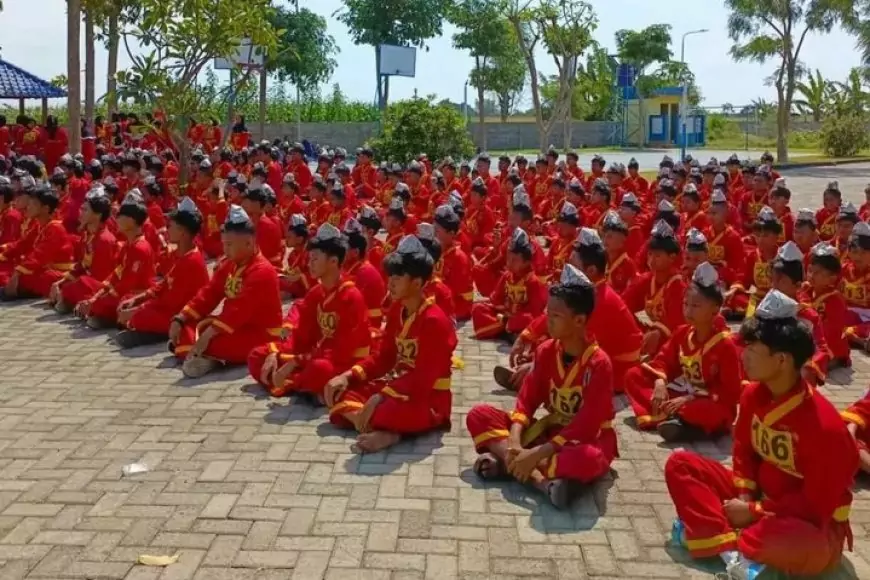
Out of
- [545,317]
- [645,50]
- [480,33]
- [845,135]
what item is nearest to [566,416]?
[545,317]

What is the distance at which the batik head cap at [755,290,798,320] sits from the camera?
3674 millimetres

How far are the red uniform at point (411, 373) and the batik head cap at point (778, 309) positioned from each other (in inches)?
80.4

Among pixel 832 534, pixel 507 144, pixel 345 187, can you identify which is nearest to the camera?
pixel 832 534

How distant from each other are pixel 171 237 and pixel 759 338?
5.23 metres

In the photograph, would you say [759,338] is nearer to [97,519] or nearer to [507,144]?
[97,519]

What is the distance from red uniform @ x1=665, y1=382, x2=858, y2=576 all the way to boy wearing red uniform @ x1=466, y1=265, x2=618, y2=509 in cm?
60

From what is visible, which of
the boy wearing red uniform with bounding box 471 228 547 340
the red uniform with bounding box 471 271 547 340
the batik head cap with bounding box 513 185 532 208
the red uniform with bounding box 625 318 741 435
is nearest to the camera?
the red uniform with bounding box 625 318 741 435

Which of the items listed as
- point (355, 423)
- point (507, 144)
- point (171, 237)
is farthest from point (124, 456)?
point (507, 144)

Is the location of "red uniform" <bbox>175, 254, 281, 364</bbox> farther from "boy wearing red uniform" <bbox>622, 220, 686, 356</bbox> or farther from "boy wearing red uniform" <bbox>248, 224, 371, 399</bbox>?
"boy wearing red uniform" <bbox>622, 220, 686, 356</bbox>

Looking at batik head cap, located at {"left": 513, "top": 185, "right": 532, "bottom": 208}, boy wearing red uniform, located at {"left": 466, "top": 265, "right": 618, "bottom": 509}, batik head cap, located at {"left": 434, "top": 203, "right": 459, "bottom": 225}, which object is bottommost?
boy wearing red uniform, located at {"left": 466, "top": 265, "right": 618, "bottom": 509}

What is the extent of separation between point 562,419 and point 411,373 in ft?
3.41

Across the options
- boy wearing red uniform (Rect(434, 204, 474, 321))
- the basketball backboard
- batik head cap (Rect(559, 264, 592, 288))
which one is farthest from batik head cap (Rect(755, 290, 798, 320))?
the basketball backboard

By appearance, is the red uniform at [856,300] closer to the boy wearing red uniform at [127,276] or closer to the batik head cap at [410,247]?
the batik head cap at [410,247]

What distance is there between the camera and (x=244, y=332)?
278 inches
